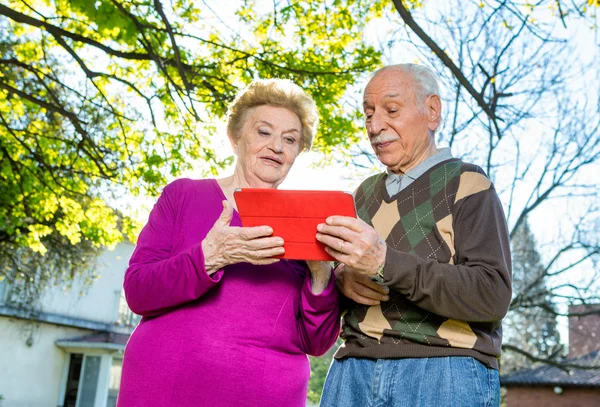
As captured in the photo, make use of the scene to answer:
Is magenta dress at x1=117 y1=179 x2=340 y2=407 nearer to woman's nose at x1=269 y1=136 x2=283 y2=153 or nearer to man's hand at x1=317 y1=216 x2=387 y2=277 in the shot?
woman's nose at x1=269 y1=136 x2=283 y2=153

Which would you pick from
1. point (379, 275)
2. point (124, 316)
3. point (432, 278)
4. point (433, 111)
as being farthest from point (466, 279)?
point (124, 316)

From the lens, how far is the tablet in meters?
1.91

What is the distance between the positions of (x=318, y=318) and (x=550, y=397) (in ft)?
82.9

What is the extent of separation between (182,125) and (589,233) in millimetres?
8786

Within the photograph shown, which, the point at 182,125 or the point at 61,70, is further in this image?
the point at 61,70

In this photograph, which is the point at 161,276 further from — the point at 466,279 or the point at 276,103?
the point at 466,279

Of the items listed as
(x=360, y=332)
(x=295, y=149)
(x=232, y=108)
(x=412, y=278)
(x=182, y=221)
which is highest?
(x=232, y=108)

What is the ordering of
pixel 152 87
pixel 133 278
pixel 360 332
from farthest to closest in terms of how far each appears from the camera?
pixel 152 87
pixel 133 278
pixel 360 332

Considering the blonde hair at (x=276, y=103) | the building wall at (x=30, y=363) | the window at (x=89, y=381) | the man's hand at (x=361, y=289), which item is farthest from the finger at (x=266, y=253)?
the window at (x=89, y=381)

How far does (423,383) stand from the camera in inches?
78.9

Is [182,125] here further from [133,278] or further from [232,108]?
[133,278]

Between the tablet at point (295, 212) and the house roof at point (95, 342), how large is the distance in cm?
2082

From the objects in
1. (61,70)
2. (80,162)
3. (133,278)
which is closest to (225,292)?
(133,278)

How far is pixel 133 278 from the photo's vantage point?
246 cm
